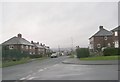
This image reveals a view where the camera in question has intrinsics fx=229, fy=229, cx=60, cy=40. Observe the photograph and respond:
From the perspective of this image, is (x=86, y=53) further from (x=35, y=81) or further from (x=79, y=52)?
(x=35, y=81)

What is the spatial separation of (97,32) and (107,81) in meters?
76.3

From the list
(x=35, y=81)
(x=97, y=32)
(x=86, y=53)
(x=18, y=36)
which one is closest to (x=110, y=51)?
(x=86, y=53)

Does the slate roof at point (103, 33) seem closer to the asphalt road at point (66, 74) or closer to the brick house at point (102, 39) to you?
the brick house at point (102, 39)

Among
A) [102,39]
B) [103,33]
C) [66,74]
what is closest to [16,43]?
[102,39]

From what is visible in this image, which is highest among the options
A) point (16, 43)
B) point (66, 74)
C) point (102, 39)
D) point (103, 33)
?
point (103, 33)

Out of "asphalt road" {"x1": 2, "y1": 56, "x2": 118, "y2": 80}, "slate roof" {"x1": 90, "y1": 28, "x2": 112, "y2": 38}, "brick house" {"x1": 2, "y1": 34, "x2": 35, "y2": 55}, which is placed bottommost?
"asphalt road" {"x1": 2, "y1": 56, "x2": 118, "y2": 80}

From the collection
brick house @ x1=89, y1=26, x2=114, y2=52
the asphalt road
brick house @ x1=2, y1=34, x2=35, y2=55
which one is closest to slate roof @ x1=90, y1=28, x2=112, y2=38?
brick house @ x1=89, y1=26, x2=114, y2=52

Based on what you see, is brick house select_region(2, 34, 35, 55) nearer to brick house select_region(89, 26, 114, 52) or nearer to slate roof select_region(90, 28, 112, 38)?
brick house select_region(89, 26, 114, 52)

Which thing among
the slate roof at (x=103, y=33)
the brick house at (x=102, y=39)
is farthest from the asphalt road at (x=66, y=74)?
the slate roof at (x=103, y=33)

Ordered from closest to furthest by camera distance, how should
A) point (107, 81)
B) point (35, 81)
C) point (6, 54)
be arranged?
point (107, 81) < point (35, 81) < point (6, 54)

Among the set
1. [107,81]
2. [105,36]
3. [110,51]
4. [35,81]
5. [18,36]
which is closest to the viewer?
[107,81]

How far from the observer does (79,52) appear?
A: 47.8m

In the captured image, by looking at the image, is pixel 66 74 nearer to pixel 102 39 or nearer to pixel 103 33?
pixel 102 39

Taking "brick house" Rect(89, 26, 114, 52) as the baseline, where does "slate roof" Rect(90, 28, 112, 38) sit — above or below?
above
